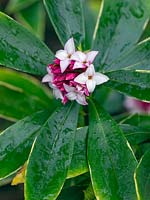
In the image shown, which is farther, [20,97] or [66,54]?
[20,97]

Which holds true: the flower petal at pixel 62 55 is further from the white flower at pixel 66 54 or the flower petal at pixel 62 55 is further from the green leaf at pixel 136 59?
the green leaf at pixel 136 59

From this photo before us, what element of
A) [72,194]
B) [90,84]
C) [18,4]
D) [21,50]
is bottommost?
[72,194]

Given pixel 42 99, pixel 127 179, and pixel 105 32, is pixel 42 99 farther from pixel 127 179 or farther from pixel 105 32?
pixel 127 179

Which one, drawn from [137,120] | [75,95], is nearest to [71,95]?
[75,95]

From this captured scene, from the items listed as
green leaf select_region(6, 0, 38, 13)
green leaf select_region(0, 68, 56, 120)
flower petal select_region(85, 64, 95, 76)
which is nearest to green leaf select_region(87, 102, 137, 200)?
flower petal select_region(85, 64, 95, 76)

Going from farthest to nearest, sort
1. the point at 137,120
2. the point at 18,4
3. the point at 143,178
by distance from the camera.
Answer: the point at 18,4 → the point at 137,120 → the point at 143,178

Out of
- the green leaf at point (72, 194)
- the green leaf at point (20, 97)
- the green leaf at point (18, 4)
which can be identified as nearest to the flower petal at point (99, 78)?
the green leaf at point (72, 194)

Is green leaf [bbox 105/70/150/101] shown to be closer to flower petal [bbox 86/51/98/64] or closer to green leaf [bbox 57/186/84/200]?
flower petal [bbox 86/51/98/64]

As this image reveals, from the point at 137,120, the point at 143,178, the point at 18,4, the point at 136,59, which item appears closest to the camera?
the point at 143,178

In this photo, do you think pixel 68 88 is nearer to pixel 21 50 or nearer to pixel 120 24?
pixel 21 50
